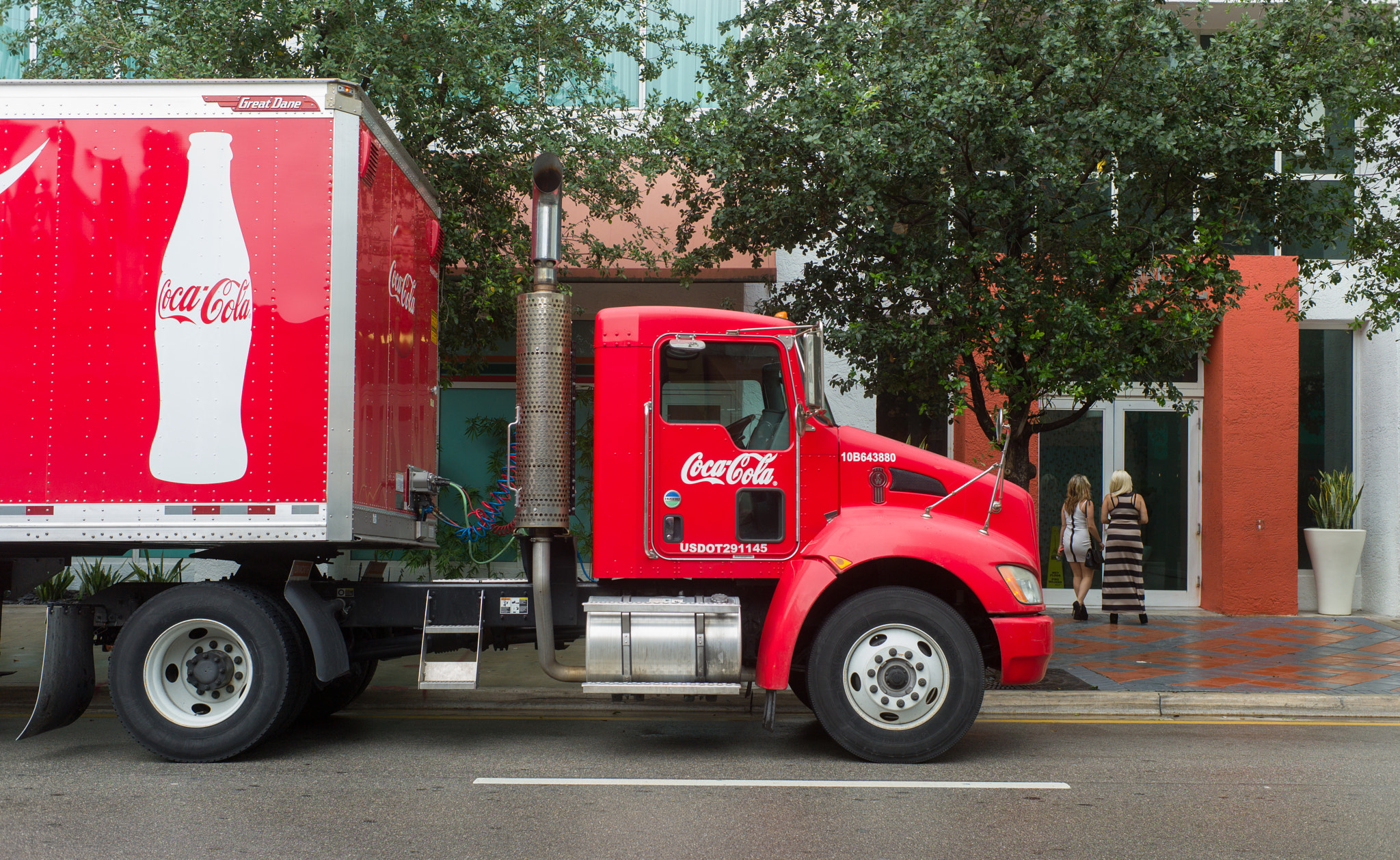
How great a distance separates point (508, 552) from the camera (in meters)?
12.2

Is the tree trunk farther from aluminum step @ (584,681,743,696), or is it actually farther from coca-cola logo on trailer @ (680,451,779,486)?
aluminum step @ (584,681,743,696)

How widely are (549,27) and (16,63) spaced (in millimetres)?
7836

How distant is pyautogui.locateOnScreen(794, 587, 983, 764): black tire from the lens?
6.10 m

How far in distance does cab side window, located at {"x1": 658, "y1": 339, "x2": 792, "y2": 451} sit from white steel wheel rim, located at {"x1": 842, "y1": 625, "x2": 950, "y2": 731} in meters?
1.31

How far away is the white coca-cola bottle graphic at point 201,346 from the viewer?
5.84 meters

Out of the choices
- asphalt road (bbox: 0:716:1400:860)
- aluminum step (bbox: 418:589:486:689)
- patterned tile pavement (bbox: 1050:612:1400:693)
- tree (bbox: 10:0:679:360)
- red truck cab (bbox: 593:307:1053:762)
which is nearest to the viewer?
asphalt road (bbox: 0:716:1400:860)

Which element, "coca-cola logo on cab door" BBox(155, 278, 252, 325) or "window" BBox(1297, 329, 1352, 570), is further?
"window" BBox(1297, 329, 1352, 570)

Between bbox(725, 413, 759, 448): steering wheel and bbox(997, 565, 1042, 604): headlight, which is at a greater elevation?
bbox(725, 413, 759, 448): steering wheel

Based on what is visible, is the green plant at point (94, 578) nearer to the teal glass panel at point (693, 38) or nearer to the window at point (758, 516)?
the window at point (758, 516)

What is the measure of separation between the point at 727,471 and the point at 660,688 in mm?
1344

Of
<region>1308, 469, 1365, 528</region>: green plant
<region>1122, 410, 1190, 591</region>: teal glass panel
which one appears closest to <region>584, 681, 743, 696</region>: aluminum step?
<region>1122, 410, 1190, 591</region>: teal glass panel

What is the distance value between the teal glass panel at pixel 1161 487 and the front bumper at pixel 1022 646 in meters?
8.83

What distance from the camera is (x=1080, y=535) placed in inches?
498

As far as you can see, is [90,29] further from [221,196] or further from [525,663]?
[525,663]
